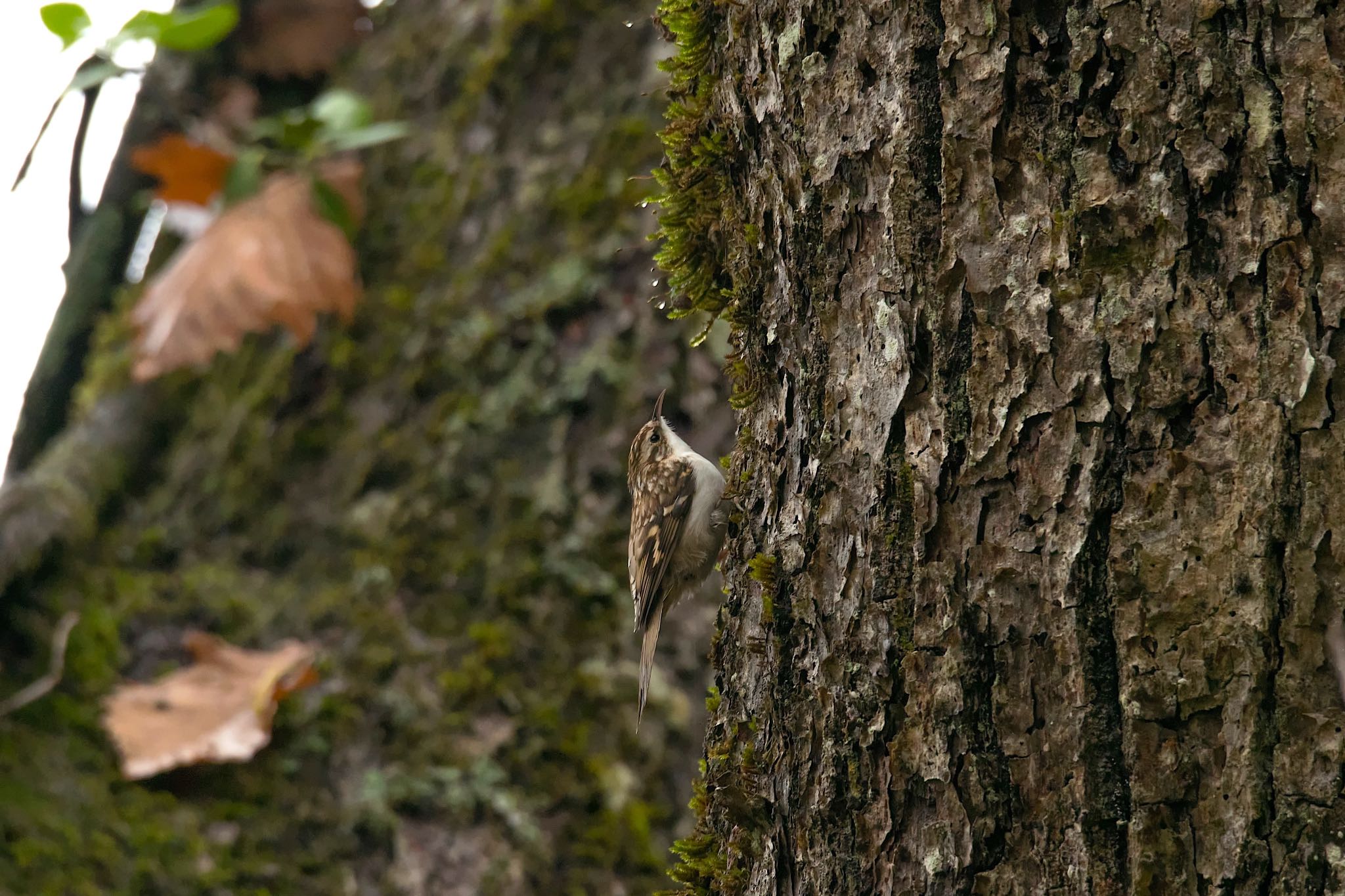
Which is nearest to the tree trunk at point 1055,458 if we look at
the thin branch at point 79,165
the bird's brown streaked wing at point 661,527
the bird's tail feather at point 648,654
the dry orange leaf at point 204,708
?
the bird's tail feather at point 648,654

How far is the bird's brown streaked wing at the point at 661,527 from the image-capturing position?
11.0 ft

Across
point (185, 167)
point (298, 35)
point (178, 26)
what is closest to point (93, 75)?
point (178, 26)

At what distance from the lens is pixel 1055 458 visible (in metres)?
1.38

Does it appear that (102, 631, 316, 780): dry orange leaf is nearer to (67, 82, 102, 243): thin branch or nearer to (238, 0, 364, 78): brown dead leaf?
(67, 82, 102, 243): thin branch

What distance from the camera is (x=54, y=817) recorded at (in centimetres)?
327

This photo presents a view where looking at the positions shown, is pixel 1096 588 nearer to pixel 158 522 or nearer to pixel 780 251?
A: pixel 780 251

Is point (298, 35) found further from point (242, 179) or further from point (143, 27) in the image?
point (143, 27)

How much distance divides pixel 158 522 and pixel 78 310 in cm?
121

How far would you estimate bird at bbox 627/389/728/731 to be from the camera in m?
3.38

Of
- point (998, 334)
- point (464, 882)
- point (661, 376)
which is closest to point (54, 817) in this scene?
point (464, 882)

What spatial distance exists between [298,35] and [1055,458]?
15.6ft

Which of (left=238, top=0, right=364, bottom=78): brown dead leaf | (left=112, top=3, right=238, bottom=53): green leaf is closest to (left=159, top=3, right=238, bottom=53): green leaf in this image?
(left=112, top=3, right=238, bottom=53): green leaf

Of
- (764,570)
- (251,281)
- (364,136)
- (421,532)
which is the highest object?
(764,570)

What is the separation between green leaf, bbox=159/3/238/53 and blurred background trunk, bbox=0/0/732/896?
84 cm
